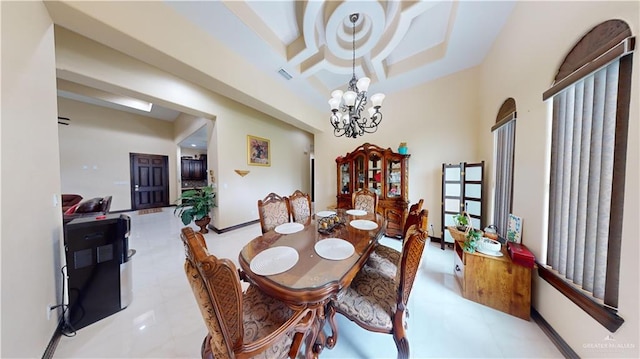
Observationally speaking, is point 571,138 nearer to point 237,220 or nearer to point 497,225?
point 497,225

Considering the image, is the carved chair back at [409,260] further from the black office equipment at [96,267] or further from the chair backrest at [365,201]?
the black office equipment at [96,267]

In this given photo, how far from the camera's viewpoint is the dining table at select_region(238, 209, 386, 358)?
95 cm

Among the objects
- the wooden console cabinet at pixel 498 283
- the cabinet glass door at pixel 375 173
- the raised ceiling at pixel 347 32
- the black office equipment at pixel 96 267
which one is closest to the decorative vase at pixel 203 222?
the black office equipment at pixel 96 267

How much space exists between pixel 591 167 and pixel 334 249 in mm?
1718

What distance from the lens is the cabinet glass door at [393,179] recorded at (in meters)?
3.43

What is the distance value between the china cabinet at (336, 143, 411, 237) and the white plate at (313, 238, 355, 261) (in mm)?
2117

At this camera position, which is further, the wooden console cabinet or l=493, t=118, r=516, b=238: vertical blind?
l=493, t=118, r=516, b=238: vertical blind

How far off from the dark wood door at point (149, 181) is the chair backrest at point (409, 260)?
25.4 feet

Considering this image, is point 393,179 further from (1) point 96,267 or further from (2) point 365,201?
(1) point 96,267

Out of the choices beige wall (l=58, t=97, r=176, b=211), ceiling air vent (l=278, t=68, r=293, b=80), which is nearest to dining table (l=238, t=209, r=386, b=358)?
ceiling air vent (l=278, t=68, r=293, b=80)

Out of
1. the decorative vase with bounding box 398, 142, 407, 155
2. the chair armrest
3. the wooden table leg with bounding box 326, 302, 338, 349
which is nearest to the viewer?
the chair armrest

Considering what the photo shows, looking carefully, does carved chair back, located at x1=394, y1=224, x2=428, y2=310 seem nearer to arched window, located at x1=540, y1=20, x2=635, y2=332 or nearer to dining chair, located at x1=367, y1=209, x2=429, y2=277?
dining chair, located at x1=367, y1=209, x2=429, y2=277

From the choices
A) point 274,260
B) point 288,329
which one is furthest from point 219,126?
point 288,329

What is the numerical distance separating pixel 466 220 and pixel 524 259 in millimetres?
720
